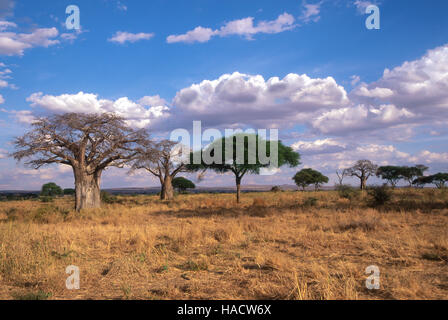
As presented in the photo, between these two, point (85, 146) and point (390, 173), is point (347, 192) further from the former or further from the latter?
point (390, 173)

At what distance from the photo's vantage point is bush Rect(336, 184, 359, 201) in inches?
966

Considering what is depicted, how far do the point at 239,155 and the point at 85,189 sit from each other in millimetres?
12618

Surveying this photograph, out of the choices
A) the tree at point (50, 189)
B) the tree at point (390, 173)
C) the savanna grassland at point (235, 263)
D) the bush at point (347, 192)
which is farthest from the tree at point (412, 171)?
the tree at point (50, 189)

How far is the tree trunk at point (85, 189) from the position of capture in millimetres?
19859

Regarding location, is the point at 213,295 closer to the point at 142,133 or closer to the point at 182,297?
the point at 182,297

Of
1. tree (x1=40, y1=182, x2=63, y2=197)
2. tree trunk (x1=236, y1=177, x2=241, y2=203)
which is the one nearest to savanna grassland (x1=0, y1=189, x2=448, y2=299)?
tree trunk (x1=236, y1=177, x2=241, y2=203)

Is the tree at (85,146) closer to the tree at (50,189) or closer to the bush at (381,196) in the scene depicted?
the bush at (381,196)

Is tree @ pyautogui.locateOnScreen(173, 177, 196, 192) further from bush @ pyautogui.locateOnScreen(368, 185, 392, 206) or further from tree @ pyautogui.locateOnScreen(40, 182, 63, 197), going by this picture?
bush @ pyautogui.locateOnScreen(368, 185, 392, 206)

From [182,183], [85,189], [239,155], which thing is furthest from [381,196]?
[182,183]

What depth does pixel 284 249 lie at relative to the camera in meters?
8.20

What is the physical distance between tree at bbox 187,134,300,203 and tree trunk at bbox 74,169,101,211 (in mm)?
11192

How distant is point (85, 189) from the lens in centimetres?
2019

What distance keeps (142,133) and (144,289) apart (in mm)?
A: 17117

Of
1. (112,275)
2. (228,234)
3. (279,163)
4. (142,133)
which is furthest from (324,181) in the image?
(112,275)
